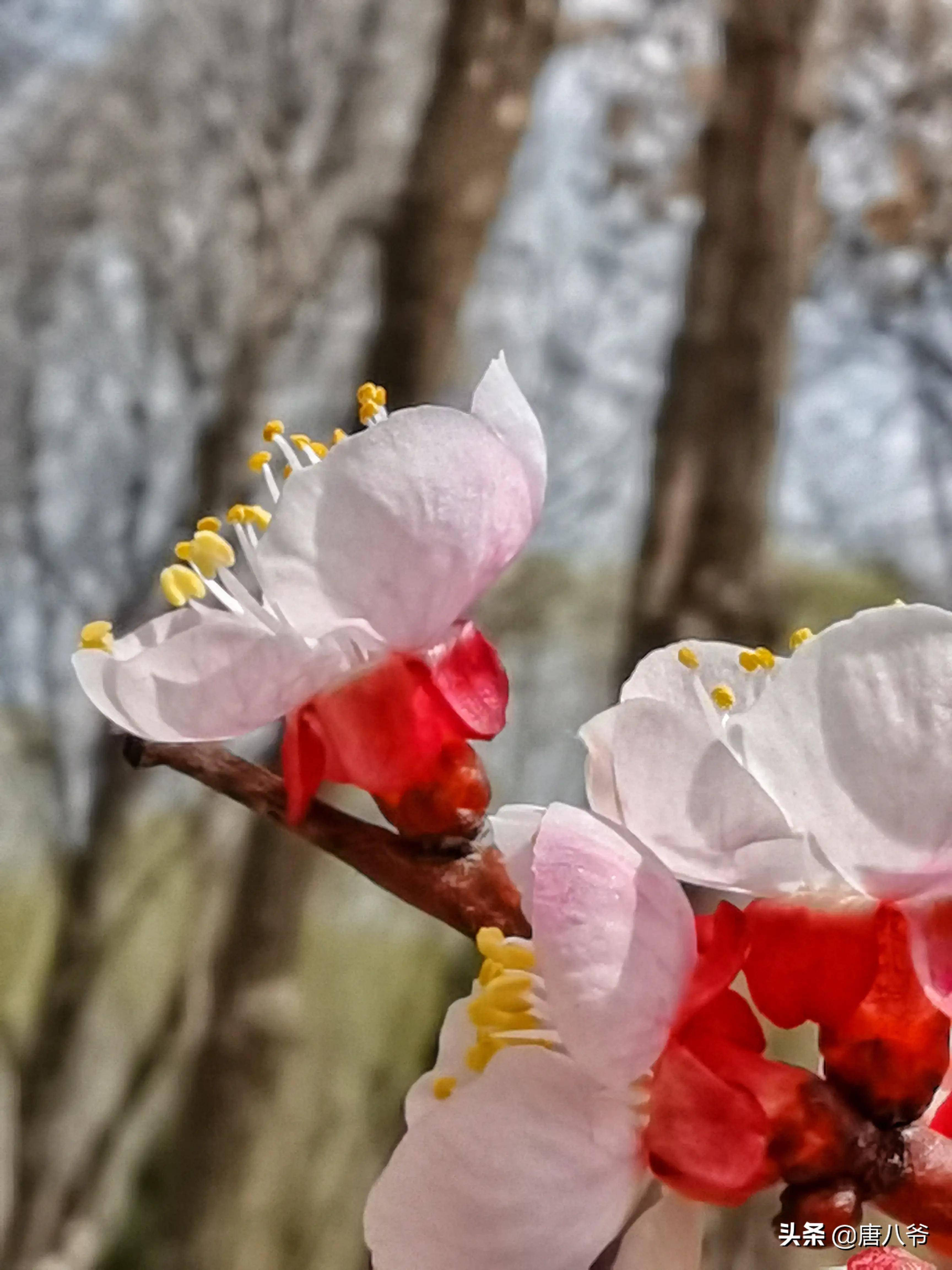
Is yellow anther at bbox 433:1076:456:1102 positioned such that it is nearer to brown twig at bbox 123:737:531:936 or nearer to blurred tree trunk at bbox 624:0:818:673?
brown twig at bbox 123:737:531:936

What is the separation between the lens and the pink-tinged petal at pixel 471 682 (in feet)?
0.64

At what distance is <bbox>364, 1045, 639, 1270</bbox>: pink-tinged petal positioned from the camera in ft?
0.49

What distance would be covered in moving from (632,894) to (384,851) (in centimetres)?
6

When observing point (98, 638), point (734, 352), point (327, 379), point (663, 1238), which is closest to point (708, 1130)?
point (663, 1238)

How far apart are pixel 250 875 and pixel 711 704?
35.8 inches

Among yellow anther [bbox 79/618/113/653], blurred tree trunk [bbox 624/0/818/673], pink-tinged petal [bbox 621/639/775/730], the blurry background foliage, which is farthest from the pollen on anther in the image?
the blurry background foliage

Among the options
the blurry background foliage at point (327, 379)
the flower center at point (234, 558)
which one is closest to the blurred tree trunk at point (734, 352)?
the blurry background foliage at point (327, 379)

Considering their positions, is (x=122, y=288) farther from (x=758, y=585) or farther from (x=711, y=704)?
(x=711, y=704)

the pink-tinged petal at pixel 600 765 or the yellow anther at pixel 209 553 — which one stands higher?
the yellow anther at pixel 209 553

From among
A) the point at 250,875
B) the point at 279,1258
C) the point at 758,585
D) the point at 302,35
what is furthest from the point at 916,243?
the point at 279,1258

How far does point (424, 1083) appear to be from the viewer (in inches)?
7.0

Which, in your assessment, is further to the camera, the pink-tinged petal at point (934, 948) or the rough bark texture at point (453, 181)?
the rough bark texture at point (453, 181)

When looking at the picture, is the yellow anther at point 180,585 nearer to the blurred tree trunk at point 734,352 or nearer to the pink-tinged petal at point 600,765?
the pink-tinged petal at point 600,765

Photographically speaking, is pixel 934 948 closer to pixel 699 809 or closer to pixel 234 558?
pixel 699 809
